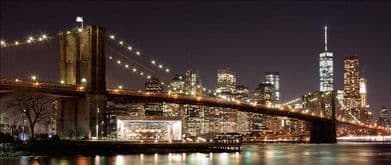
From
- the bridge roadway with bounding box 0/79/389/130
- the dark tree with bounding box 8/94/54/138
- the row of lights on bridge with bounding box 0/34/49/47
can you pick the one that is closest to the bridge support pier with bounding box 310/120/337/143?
the bridge roadway with bounding box 0/79/389/130

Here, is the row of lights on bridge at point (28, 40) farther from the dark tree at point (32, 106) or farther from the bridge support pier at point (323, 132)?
the bridge support pier at point (323, 132)

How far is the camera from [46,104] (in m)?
71.3

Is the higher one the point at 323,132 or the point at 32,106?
the point at 32,106

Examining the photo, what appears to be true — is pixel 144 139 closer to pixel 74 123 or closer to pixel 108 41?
pixel 74 123

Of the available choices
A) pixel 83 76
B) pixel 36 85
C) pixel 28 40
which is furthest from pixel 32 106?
pixel 83 76

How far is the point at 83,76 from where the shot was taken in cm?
7438

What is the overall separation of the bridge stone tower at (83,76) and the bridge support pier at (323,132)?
175 feet

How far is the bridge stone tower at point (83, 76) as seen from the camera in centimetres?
7075

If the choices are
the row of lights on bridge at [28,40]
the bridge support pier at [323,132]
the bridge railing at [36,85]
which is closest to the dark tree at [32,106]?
the bridge railing at [36,85]

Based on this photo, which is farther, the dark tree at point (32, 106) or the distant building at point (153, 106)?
the distant building at point (153, 106)

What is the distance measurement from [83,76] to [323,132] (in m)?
56.6

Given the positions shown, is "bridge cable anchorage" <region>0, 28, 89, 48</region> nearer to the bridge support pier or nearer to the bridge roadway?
the bridge roadway

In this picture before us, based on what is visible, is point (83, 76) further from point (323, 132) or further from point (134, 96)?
point (323, 132)

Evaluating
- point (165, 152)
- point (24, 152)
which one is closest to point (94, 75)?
point (165, 152)
